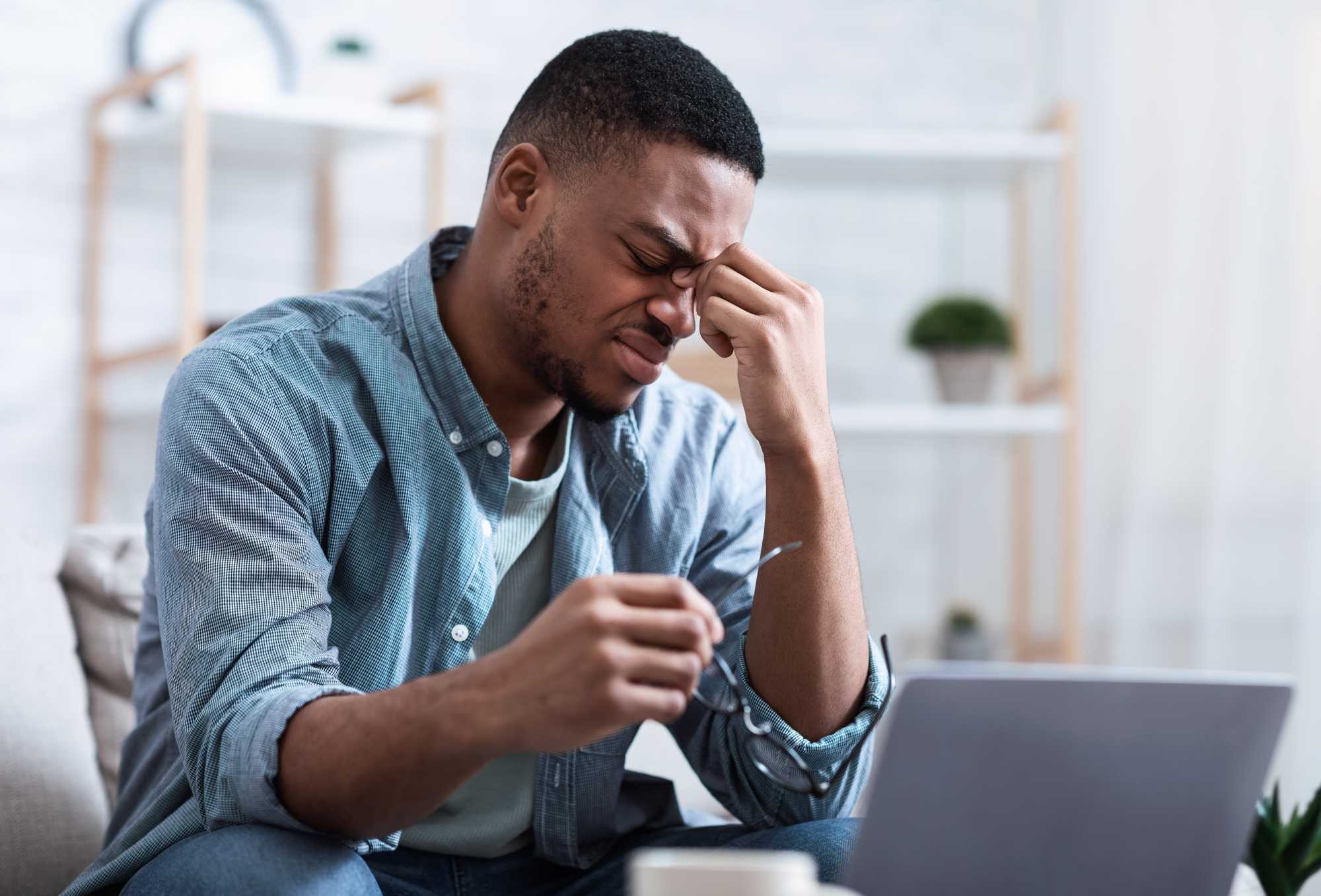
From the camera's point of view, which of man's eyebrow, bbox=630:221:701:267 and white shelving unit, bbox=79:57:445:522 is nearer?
man's eyebrow, bbox=630:221:701:267

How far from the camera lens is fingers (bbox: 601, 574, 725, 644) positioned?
0.72 meters

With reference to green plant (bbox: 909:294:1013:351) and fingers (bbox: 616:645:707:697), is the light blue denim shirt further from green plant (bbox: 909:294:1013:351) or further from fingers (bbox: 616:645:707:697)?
green plant (bbox: 909:294:1013:351)

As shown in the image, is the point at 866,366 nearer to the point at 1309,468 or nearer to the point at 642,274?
the point at 1309,468

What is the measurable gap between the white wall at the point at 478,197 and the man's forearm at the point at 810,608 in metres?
1.49

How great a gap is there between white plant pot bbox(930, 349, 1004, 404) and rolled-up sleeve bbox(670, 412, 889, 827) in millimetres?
1078

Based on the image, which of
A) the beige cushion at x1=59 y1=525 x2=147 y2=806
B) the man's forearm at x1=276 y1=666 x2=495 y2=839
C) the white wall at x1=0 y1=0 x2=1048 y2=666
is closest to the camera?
the man's forearm at x1=276 y1=666 x2=495 y2=839

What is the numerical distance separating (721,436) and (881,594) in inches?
63.7

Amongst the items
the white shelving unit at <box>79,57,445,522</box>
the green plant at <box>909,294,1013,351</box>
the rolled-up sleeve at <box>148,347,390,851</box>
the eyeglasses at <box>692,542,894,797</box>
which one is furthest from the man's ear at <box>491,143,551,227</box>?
the green plant at <box>909,294,1013,351</box>

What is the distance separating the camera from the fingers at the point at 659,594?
0.72 m

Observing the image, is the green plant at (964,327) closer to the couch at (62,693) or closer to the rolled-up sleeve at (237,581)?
the couch at (62,693)

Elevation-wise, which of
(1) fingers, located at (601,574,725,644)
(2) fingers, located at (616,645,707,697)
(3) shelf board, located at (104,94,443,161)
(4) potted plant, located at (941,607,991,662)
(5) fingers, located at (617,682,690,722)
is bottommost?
(4) potted plant, located at (941,607,991,662)

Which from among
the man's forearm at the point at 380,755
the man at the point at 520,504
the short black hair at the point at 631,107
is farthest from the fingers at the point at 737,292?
the man's forearm at the point at 380,755

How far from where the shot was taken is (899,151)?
7.96 feet

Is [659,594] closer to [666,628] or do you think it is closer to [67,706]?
[666,628]
